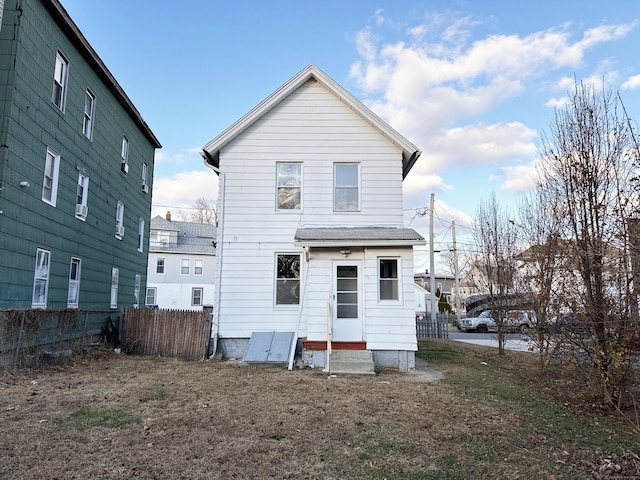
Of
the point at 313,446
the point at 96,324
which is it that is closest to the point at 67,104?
the point at 96,324

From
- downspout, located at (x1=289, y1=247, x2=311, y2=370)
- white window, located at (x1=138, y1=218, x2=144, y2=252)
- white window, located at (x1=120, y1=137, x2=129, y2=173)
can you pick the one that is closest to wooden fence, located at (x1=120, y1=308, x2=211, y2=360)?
downspout, located at (x1=289, y1=247, x2=311, y2=370)

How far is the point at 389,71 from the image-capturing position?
→ 14.4 meters

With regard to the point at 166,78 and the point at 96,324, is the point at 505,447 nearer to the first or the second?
the point at 96,324

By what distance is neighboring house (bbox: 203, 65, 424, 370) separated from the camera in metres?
10.6

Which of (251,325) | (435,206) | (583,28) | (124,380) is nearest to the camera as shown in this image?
(124,380)

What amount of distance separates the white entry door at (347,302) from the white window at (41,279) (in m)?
7.62

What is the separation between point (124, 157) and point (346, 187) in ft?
32.9

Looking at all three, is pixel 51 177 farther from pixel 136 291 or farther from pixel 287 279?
pixel 136 291

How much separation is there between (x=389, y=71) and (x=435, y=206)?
12.1m

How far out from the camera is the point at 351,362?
9.62 meters

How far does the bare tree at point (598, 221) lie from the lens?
6.24m

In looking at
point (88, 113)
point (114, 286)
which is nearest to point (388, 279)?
point (88, 113)

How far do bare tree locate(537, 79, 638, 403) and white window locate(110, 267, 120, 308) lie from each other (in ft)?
49.5

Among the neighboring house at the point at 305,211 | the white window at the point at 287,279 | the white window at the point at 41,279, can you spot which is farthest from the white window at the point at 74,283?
the white window at the point at 287,279
